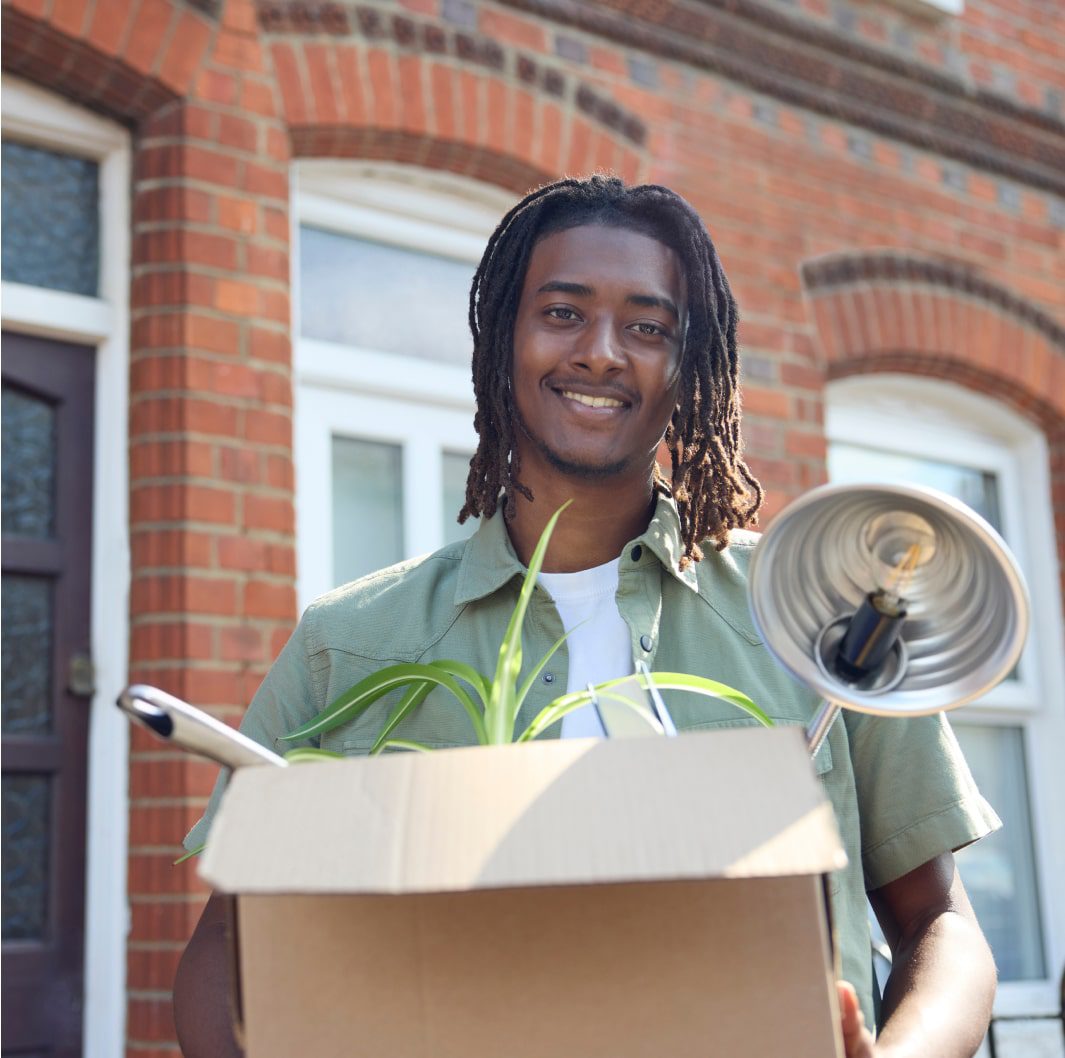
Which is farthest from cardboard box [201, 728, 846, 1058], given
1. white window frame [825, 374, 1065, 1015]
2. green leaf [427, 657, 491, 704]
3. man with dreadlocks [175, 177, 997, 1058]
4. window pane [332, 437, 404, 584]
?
white window frame [825, 374, 1065, 1015]

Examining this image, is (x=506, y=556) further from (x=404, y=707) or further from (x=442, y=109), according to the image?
(x=442, y=109)

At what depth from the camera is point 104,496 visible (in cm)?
386

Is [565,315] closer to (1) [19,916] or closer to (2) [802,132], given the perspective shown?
(1) [19,916]

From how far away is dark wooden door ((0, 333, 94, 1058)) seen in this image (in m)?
3.63

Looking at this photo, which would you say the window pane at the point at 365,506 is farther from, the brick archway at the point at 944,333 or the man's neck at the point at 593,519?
the man's neck at the point at 593,519

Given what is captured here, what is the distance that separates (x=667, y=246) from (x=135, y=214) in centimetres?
227

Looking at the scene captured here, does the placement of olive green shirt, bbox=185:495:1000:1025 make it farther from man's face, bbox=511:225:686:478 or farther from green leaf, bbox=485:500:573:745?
green leaf, bbox=485:500:573:745

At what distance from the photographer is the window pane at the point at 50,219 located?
153 inches

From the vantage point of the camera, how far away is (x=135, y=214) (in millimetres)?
3947

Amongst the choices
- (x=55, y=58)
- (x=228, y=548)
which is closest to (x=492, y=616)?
(x=228, y=548)

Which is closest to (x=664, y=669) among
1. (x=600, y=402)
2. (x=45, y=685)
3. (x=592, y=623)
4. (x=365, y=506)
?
(x=592, y=623)

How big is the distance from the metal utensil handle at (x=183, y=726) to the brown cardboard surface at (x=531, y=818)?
0.24 feet

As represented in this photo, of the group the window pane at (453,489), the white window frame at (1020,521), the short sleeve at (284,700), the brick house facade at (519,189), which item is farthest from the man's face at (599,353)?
the white window frame at (1020,521)

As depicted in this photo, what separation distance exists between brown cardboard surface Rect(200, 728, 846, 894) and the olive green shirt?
0.57 meters
